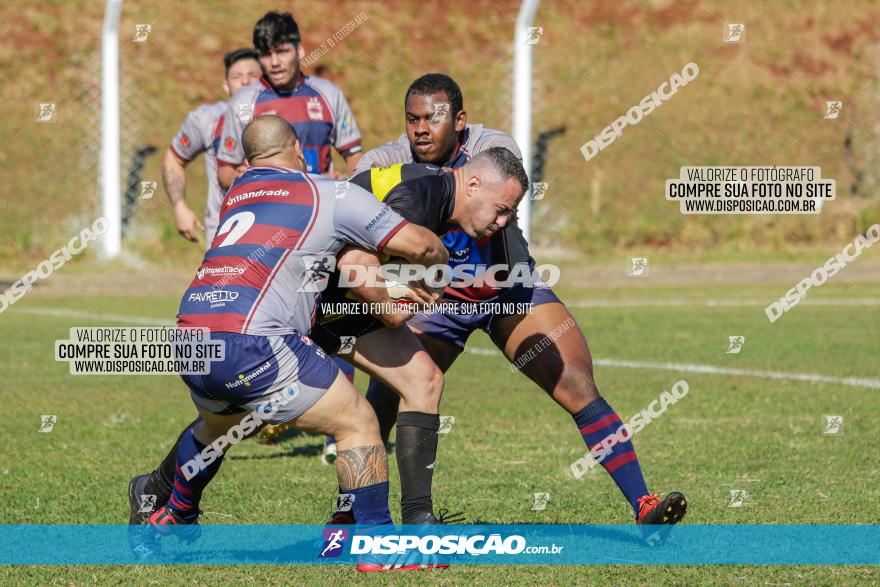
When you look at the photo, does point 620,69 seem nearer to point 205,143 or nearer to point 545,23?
point 545,23

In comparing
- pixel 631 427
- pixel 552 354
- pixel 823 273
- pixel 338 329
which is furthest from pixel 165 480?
pixel 823 273

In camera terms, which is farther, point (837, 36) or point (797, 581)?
point (837, 36)

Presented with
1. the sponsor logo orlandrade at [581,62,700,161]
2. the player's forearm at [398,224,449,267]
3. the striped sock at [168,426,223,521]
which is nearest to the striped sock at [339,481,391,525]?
the striped sock at [168,426,223,521]

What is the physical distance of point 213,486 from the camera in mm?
7117

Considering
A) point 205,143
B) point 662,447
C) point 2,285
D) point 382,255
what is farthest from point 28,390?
point 2,285

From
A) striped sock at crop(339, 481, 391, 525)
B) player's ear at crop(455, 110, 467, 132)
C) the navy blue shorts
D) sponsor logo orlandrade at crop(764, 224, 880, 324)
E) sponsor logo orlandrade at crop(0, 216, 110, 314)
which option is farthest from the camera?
sponsor logo orlandrade at crop(0, 216, 110, 314)

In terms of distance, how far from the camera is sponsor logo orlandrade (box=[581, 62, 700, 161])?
22266 mm

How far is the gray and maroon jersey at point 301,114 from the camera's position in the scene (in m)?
8.71

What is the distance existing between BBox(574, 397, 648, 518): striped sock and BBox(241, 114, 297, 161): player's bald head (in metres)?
2.00

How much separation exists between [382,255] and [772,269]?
15946mm

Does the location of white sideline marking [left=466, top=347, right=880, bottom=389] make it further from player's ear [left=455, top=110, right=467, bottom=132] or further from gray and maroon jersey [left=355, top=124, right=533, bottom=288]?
player's ear [left=455, top=110, right=467, bottom=132]

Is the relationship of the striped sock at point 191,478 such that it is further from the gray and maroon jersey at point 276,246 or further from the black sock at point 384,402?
the black sock at point 384,402

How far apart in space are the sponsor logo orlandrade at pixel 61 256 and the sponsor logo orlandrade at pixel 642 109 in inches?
331

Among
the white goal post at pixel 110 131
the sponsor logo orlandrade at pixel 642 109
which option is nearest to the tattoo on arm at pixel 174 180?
the white goal post at pixel 110 131
